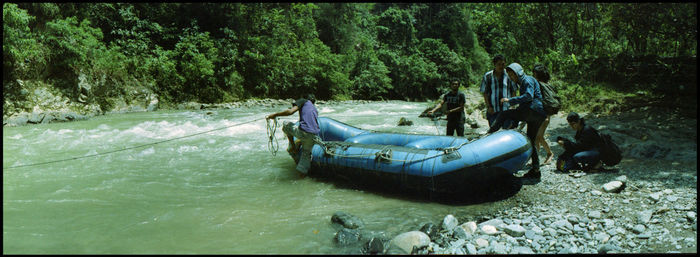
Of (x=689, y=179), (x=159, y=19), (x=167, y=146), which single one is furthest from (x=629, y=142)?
(x=159, y=19)

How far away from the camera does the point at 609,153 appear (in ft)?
16.0

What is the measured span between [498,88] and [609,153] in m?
1.56

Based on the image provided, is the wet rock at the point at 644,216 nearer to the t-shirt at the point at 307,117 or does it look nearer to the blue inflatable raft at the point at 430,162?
the blue inflatable raft at the point at 430,162

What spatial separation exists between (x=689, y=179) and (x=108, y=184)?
7310mm

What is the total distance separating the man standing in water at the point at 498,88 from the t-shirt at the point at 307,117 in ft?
8.04

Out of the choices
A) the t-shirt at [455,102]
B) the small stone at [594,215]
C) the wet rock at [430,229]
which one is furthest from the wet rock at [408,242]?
the t-shirt at [455,102]

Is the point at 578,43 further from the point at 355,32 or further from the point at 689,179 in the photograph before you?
the point at 355,32

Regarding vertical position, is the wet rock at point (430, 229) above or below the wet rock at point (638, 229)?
below

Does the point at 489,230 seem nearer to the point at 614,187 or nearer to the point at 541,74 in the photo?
the point at 614,187

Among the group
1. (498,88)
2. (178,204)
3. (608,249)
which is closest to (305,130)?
(178,204)

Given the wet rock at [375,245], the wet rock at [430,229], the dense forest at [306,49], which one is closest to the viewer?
the wet rock at [375,245]

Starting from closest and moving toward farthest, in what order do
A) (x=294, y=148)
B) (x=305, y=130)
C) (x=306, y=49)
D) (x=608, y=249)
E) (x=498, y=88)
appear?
(x=608, y=249) < (x=498, y=88) < (x=305, y=130) < (x=294, y=148) < (x=306, y=49)

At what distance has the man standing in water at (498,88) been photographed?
5.09m

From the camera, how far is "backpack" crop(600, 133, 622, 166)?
4.86m
